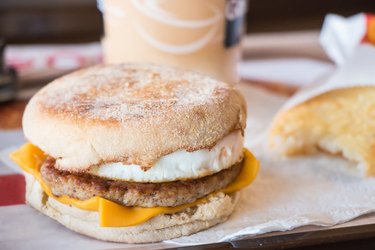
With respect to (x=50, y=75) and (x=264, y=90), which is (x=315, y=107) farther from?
(x=50, y=75)

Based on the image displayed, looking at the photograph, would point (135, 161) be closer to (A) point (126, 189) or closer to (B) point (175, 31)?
(A) point (126, 189)

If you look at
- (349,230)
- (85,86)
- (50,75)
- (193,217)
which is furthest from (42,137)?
(50,75)

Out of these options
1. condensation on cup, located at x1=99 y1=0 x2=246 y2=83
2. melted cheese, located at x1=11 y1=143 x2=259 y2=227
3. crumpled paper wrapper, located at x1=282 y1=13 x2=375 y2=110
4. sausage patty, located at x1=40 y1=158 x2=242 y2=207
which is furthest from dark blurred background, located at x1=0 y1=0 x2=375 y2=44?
sausage patty, located at x1=40 y1=158 x2=242 y2=207

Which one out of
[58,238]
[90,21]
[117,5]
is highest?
[117,5]

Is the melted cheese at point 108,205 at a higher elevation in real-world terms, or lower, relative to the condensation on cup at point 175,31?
lower

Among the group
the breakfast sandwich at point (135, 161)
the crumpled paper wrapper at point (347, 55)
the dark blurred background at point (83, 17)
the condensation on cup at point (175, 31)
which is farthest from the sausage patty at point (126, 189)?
the dark blurred background at point (83, 17)

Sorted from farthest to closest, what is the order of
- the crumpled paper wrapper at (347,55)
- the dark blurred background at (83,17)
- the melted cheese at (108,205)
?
the dark blurred background at (83,17) → the crumpled paper wrapper at (347,55) → the melted cheese at (108,205)

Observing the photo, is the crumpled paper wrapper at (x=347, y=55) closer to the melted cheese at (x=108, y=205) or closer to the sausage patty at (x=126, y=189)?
the melted cheese at (x=108, y=205)
